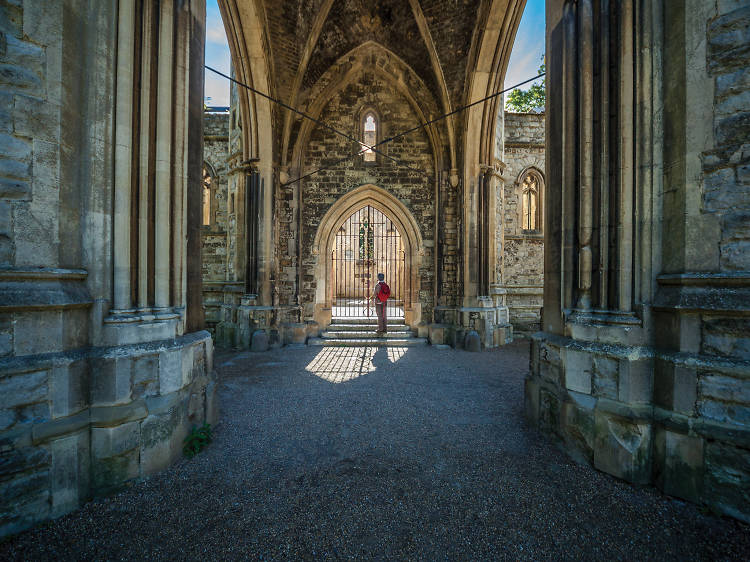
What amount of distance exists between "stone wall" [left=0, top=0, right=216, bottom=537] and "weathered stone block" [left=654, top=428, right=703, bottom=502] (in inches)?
150

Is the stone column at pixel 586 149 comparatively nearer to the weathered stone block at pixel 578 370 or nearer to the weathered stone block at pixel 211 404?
the weathered stone block at pixel 578 370

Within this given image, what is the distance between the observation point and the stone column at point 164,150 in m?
2.70

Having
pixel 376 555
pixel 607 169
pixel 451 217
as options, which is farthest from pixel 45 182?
pixel 451 217

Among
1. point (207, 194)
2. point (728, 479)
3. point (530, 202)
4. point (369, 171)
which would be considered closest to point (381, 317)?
point (369, 171)

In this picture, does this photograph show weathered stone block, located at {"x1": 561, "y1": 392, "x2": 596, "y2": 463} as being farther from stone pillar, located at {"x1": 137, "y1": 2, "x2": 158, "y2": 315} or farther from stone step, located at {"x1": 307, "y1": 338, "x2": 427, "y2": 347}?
stone step, located at {"x1": 307, "y1": 338, "x2": 427, "y2": 347}

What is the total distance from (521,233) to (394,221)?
14.6 feet

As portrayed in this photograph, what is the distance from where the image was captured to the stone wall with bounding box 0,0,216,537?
1977 mm

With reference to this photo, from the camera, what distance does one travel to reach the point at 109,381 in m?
2.27

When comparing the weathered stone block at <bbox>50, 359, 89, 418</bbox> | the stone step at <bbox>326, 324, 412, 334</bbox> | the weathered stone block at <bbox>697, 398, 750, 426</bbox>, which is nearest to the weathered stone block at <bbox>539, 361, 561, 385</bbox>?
the weathered stone block at <bbox>697, 398, 750, 426</bbox>

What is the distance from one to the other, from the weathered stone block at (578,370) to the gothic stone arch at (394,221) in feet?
19.2

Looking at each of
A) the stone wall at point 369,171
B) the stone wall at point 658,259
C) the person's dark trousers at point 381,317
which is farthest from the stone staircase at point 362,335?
the stone wall at point 658,259

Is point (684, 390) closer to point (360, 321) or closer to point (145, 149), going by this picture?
point (145, 149)

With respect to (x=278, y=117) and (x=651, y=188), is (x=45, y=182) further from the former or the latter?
(x=278, y=117)

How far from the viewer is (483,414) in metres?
3.70
